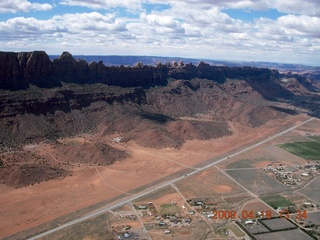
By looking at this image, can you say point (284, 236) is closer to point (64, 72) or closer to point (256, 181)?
point (256, 181)

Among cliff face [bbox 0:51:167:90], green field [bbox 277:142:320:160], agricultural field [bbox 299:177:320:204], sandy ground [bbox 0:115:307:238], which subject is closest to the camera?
sandy ground [bbox 0:115:307:238]

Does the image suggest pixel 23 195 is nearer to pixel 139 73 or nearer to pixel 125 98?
pixel 125 98
